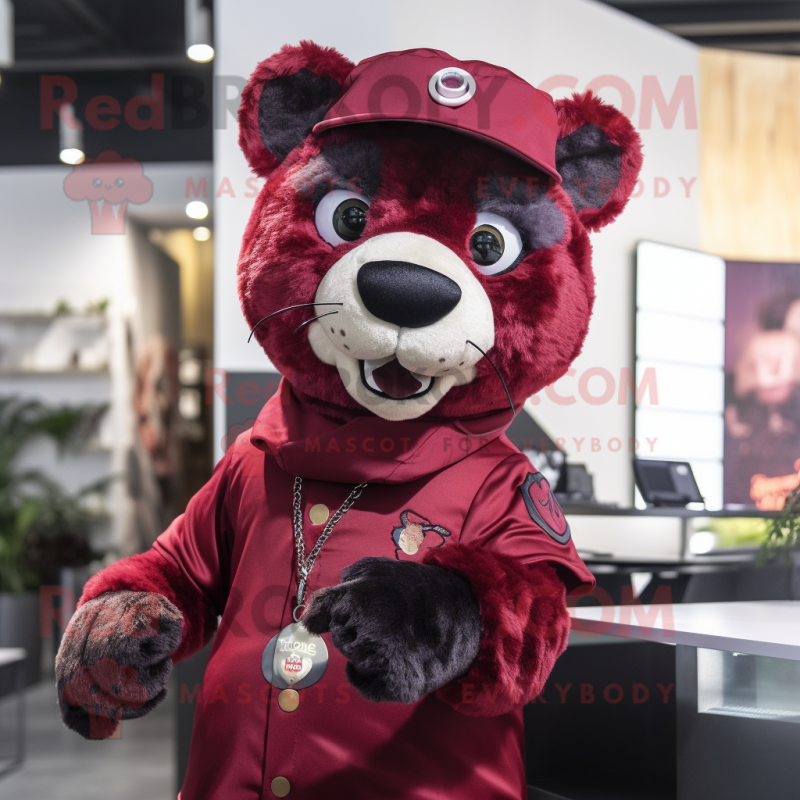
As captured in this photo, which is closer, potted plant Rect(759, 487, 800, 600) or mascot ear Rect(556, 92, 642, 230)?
mascot ear Rect(556, 92, 642, 230)

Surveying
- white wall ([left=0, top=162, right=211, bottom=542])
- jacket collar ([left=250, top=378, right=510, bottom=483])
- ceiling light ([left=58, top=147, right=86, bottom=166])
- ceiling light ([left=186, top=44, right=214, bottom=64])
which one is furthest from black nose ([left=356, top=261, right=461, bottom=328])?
white wall ([left=0, top=162, right=211, bottom=542])

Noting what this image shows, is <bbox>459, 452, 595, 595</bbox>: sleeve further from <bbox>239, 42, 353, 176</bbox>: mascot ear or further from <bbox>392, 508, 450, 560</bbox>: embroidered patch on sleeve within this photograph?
<bbox>239, 42, 353, 176</bbox>: mascot ear

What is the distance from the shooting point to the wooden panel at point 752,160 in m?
4.75

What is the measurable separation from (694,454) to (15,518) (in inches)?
155

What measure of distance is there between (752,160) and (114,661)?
480cm

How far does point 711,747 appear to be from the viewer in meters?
1.05

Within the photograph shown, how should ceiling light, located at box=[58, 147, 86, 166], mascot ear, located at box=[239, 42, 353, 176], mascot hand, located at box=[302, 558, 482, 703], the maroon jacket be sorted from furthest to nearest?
ceiling light, located at box=[58, 147, 86, 166] → mascot ear, located at box=[239, 42, 353, 176] → the maroon jacket → mascot hand, located at box=[302, 558, 482, 703]

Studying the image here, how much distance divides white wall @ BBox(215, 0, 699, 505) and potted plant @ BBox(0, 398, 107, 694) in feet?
9.99

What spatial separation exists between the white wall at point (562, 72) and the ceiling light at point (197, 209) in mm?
2983

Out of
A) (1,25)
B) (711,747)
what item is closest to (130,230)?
(1,25)

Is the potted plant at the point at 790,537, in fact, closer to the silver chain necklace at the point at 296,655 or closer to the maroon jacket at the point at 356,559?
the maroon jacket at the point at 356,559

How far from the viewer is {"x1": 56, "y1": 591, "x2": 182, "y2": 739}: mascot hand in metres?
0.97

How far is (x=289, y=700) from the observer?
3.23 feet

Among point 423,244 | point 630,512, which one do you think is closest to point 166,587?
point 423,244
